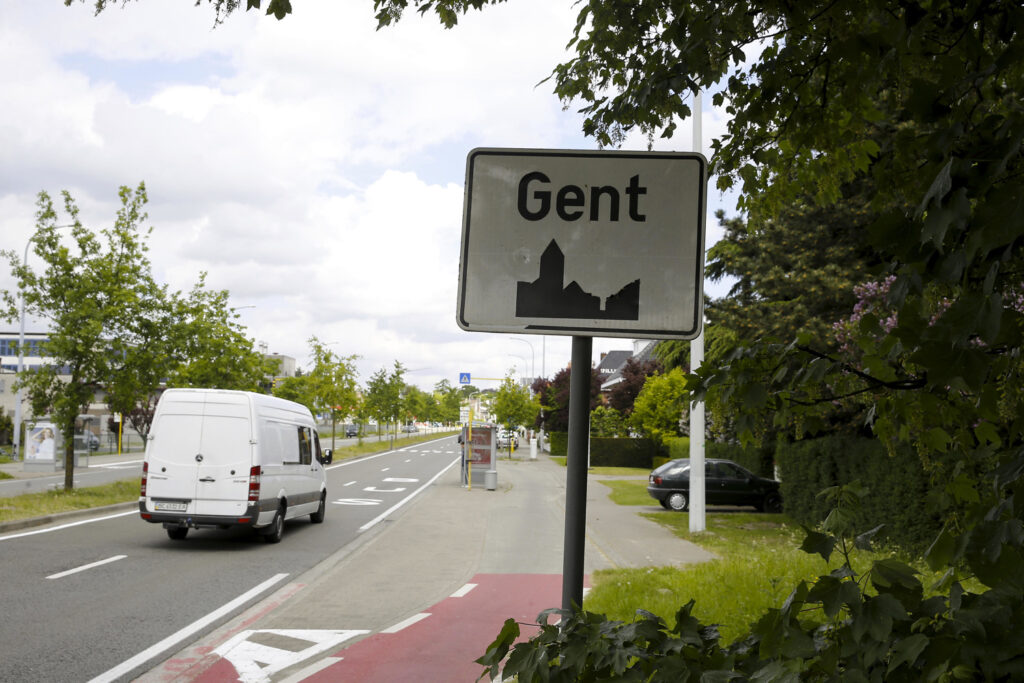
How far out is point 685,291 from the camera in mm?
2438

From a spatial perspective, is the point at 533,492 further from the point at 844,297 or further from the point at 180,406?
the point at 180,406

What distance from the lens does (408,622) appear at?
26.8ft

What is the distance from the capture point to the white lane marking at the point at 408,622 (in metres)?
7.80

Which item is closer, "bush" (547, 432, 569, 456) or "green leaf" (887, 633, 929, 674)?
"green leaf" (887, 633, 929, 674)

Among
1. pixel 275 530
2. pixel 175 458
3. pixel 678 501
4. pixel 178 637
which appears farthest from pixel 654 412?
pixel 178 637

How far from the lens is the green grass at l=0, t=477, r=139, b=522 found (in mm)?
15305

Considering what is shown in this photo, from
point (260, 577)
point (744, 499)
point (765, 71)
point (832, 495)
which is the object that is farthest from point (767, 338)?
point (744, 499)

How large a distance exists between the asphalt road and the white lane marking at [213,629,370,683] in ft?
1.61

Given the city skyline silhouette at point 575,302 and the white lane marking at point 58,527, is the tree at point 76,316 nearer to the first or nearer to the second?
the white lane marking at point 58,527

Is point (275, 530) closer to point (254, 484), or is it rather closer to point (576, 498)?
point (254, 484)

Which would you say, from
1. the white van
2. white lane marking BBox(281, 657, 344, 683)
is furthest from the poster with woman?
white lane marking BBox(281, 657, 344, 683)

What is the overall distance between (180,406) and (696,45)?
471 inches

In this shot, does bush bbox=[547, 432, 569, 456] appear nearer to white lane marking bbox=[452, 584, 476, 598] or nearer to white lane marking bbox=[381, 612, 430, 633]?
white lane marking bbox=[452, 584, 476, 598]

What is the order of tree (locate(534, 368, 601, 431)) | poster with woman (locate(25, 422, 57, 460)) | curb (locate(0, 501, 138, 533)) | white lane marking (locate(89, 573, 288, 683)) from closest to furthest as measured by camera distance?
white lane marking (locate(89, 573, 288, 683))
curb (locate(0, 501, 138, 533))
poster with woman (locate(25, 422, 57, 460))
tree (locate(534, 368, 601, 431))
